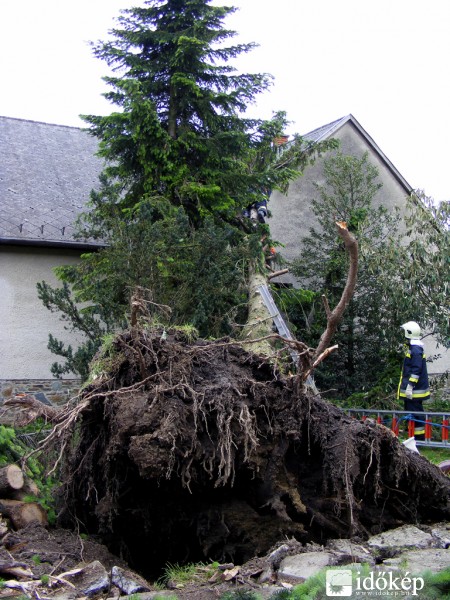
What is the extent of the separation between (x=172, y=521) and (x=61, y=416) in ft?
4.55

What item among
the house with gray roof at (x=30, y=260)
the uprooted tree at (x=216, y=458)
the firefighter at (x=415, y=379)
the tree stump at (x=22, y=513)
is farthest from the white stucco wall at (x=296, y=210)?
the tree stump at (x=22, y=513)

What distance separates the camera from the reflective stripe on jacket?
396 inches

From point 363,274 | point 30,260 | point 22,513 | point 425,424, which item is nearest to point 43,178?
point 30,260

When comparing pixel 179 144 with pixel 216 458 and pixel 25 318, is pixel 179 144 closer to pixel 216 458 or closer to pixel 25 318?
pixel 25 318

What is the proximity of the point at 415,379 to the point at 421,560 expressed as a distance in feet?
17.4

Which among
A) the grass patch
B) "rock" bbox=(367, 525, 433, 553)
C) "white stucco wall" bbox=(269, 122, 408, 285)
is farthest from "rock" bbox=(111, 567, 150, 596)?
"white stucco wall" bbox=(269, 122, 408, 285)

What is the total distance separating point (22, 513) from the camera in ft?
19.8

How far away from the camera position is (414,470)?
20.9 ft

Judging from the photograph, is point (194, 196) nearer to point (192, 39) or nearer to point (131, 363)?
point (192, 39)

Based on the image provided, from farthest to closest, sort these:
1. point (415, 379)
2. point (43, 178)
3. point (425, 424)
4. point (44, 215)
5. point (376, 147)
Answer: point (376, 147), point (43, 178), point (44, 215), point (415, 379), point (425, 424)

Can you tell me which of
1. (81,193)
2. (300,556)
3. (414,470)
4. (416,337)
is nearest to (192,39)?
(81,193)

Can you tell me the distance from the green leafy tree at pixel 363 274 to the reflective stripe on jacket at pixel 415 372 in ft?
8.84

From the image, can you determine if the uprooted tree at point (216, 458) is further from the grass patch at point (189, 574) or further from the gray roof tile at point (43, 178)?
the gray roof tile at point (43, 178)

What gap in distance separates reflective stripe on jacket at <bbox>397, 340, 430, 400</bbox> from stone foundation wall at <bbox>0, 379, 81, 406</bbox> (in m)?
6.26
